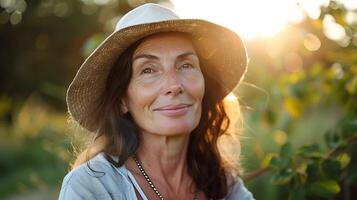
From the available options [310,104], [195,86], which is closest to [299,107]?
[310,104]

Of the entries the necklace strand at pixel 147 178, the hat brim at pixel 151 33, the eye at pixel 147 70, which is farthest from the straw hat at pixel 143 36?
the necklace strand at pixel 147 178

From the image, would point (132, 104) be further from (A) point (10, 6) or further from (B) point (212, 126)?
(A) point (10, 6)

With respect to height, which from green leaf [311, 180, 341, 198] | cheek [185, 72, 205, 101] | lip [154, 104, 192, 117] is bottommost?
green leaf [311, 180, 341, 198]

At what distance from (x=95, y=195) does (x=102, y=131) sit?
392 mm

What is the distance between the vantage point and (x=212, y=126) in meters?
3.00

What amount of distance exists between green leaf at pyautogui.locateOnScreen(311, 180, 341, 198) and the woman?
1.12 ft

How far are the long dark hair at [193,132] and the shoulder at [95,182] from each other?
0.06 m

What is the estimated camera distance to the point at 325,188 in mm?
2691

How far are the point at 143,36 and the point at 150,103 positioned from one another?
261 millimetres

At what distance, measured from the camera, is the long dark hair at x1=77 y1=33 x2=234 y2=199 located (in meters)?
2.60

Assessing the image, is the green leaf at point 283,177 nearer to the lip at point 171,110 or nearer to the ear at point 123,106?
the lip at point 171,110

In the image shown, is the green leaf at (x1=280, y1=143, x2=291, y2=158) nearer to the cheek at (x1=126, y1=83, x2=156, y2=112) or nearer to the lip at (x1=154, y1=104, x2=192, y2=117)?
the lip at (x1=154, y1=104, x2=192, y2=117)

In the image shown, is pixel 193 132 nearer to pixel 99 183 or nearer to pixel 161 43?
pixel 161 43

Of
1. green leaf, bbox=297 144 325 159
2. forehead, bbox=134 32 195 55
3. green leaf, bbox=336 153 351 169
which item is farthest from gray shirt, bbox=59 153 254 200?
green leaf, bbox=336 153 351 169
